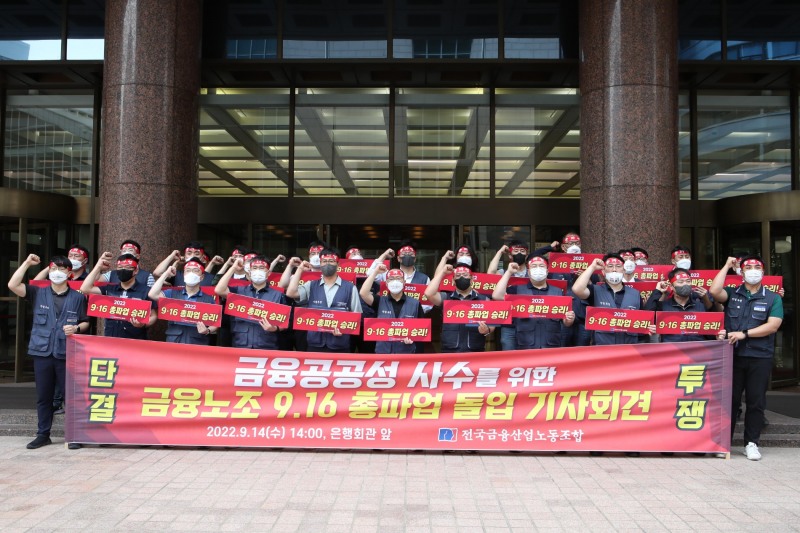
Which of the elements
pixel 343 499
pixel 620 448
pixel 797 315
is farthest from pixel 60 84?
pixel 797 315

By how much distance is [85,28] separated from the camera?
10.8 meters

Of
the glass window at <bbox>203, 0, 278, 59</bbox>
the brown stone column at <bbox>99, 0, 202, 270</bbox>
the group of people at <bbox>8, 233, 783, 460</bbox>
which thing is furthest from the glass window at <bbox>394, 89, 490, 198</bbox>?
the group of people at <bbox>8, 233, 783, 460</bbox>

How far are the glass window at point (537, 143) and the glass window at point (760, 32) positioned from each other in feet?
9.29

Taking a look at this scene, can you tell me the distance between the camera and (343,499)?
483 cm

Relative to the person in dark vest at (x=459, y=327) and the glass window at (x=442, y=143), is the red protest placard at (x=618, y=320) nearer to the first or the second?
the person in dark vest at (x=459, y=327)

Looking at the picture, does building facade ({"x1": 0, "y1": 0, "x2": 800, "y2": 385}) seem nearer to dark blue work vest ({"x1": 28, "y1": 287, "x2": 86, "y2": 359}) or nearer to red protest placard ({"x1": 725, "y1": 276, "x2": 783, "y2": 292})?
red protest placard ({"x1": 725, "y1": 276, "x2": 783, "y2": 292})

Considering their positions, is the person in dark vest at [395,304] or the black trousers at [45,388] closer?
the black trousers at [45,388]

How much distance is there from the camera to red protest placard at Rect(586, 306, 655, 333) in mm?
6352

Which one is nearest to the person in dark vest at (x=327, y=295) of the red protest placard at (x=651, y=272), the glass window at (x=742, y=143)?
the red protest placard at (x=651, y=272)

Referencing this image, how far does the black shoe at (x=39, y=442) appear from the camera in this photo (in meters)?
6.32

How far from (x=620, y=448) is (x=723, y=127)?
7628mm

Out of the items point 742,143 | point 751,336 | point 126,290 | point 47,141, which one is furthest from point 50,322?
point 742,143

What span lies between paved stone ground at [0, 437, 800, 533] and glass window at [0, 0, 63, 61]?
752 cm

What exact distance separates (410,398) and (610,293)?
251 centimetres
